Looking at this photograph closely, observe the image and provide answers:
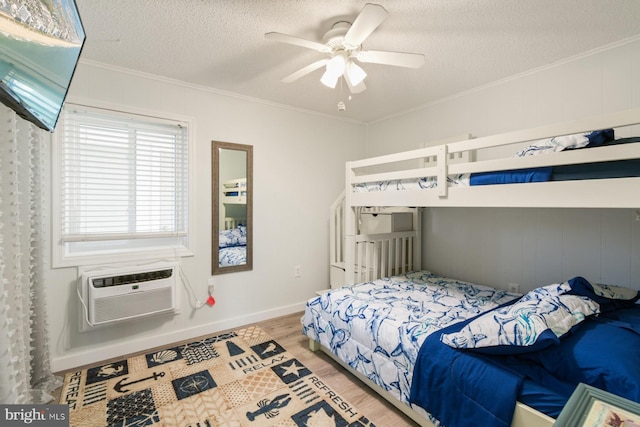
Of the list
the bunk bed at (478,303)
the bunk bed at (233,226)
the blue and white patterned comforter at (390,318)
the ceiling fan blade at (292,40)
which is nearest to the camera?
the bunk bed at (478,303)

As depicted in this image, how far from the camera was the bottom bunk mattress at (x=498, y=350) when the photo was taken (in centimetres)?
113

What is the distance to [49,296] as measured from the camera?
2.08 m

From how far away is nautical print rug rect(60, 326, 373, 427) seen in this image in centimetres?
162

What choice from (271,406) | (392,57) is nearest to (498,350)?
(271,406)

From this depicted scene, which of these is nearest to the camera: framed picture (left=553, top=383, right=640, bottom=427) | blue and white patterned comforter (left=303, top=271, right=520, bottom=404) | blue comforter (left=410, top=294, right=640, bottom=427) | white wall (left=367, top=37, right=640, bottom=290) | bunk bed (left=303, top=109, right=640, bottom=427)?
framed picture (left=553, top=383, right=640, bottom=427)

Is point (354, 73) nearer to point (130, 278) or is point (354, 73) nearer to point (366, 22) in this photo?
point (366, 22)

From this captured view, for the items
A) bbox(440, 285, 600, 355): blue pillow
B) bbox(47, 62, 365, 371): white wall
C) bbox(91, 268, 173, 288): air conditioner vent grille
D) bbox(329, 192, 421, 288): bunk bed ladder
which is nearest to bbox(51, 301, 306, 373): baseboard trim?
bbox(47, 62, 365, 371): white wall

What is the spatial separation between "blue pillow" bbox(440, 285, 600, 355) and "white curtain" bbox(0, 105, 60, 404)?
6.13 ft

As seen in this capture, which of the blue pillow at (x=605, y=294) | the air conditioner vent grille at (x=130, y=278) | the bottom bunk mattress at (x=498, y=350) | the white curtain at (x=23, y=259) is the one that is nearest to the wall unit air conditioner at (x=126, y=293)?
the air conditioner vent grille at (x=130, y=278)

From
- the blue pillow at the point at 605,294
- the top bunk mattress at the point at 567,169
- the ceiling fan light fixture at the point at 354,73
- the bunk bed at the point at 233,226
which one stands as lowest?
the blue pillow at the point at 605,294

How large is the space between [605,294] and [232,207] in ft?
9.23

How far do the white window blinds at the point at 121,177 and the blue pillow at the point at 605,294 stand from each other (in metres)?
2.82

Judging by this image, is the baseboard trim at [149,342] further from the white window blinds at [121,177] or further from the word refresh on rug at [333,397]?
the word refresh on rug at [333,397]

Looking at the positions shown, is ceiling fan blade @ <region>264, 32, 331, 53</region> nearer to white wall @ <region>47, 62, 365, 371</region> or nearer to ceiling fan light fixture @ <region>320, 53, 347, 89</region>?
ceiling fan light fixture @ <region>320, 53, 347, 89</region>
